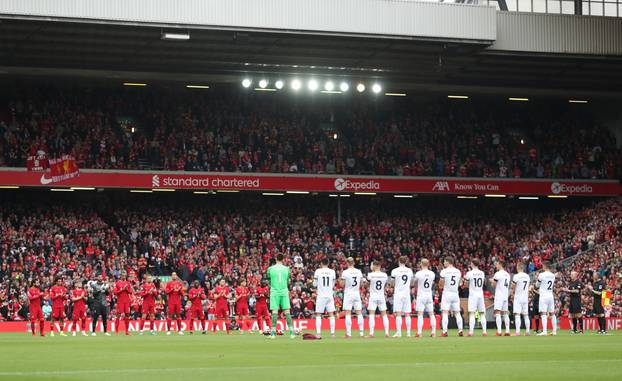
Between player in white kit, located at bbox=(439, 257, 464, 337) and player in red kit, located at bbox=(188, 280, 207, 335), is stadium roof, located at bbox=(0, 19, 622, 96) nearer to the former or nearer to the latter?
player in red kit, located at bbox=(188, 280, 207, 335)

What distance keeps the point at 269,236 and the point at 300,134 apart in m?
7.18

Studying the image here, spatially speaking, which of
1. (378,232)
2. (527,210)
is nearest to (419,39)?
(378,232)

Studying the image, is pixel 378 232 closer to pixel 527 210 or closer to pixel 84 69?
pixel 527 210

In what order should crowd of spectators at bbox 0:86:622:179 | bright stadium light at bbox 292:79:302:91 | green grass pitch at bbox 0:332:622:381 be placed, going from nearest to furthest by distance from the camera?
1. green grass pitch at bbox 0:332:622:381
2. bright stadium light at bbox 292:79:302:91
3. crowd of spectators at bbox 0:86:622:179

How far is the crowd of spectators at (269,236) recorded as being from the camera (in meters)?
46.9

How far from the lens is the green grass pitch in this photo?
15.8 m

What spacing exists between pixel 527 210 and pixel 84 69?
25860 mm

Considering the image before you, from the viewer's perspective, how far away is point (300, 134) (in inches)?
2275

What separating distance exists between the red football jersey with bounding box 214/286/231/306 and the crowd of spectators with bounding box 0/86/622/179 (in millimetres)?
17277

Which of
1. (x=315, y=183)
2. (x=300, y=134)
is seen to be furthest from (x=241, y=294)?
(x=300, y=134)

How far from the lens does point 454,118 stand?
203 ft

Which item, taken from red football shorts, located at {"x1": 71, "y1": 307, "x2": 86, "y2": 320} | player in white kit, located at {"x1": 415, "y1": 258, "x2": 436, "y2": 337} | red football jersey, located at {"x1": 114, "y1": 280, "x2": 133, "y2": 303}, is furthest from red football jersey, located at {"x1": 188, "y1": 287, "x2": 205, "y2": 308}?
player in white kit, located at {"x1": 415, "y1": 258, "x2": 436, "y2": 337}

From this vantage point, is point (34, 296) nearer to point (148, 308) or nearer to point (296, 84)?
point (148, 308)

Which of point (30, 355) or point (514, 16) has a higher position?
point (514, 16)
